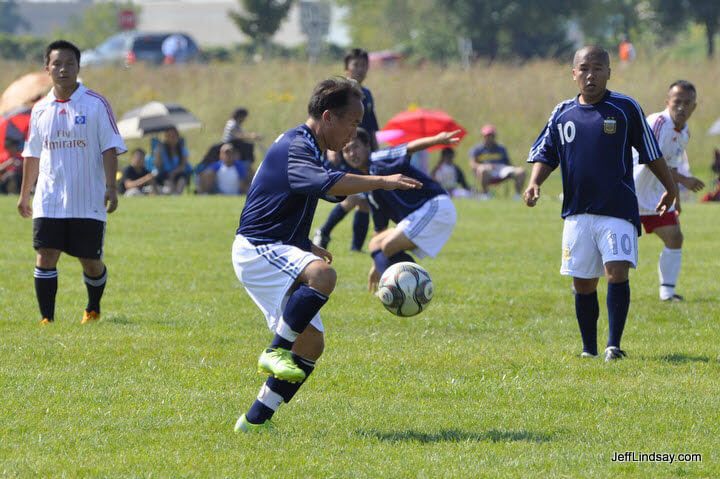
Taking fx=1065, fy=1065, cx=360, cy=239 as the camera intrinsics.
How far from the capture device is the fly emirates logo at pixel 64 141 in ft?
26.5

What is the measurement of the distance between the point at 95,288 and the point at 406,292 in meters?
3.31

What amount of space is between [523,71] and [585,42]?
89.0 feet

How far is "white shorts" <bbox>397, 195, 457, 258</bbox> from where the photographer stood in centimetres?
945

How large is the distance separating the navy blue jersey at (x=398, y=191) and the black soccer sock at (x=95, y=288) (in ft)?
8.28

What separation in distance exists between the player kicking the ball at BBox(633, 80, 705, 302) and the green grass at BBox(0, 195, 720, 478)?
0.40 m

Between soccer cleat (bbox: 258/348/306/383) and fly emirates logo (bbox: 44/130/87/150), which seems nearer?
soccer cleat (bbox: 258/348/306/383)

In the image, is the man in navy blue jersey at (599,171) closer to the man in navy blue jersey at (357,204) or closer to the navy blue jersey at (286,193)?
the navy blue jersey at (286,193)

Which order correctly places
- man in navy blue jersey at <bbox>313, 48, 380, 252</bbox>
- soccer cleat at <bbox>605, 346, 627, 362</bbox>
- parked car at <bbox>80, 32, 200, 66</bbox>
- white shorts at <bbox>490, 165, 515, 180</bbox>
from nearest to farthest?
soccer cleat at <bbox>605, 346, 627, 362</bbox>, man in navy blue jersey at <bbox>313, 48, 380, 252</bbox>, white shorts at <bbox>490, 165, 515, 180</bbox>, parked car at <bbox>80, 32, 200, 66</bbox>

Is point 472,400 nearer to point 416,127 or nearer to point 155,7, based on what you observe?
point 416,127

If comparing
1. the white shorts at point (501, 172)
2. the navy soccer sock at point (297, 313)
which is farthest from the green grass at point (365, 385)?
the white shorts at point (501, 172)

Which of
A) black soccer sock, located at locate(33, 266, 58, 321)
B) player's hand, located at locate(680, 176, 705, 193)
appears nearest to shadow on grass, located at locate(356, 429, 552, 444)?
black soccer sock, located at locate(33, 266, 58, 321)

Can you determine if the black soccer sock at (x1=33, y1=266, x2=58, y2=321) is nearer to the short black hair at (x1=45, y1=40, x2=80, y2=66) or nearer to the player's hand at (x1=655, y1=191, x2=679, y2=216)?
the short black hair at (x1=45, y1=40, x2=80, y2=66)

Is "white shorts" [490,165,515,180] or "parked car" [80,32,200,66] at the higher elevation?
"parked car" [80,32,200,66]

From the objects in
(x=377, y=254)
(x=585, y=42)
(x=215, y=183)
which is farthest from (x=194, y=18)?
(x=377, y=254)
